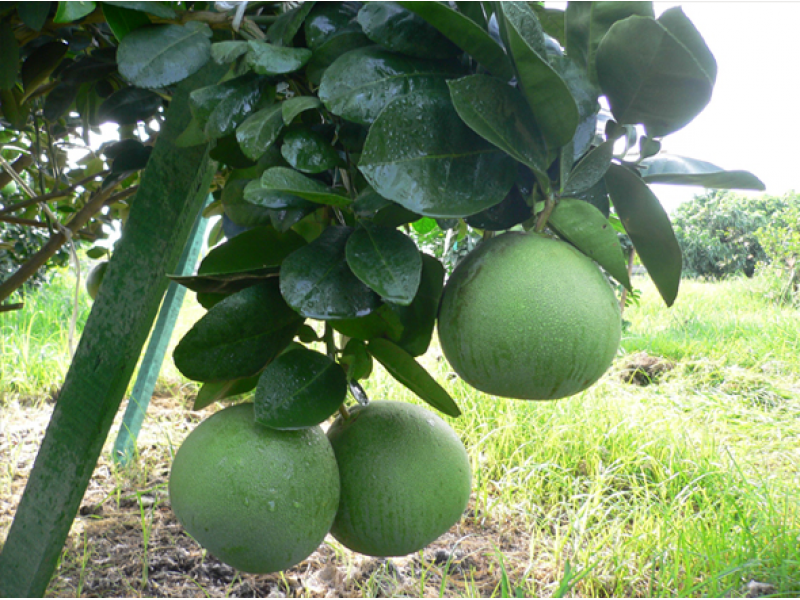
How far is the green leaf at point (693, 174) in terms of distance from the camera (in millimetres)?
484

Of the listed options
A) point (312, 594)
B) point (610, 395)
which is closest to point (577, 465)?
point (610, 395)

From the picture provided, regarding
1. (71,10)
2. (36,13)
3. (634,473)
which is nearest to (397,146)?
(71,10)

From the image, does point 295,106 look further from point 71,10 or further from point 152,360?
point 152,360

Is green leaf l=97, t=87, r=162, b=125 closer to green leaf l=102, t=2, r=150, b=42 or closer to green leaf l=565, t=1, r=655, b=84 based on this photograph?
green leaf l=102, t=2, r=150, b=42

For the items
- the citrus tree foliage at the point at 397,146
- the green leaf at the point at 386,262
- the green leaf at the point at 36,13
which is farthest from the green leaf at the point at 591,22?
the green leaf at the point at 36,13

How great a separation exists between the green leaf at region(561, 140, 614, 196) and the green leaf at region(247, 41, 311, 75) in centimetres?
25

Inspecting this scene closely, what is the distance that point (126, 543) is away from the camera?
1.72 m

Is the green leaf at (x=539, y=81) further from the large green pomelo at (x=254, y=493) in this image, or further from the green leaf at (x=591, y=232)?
the large green pomelo at (x=254, y=493)

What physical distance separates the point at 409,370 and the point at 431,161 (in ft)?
0.78

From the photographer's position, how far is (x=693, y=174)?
50cm

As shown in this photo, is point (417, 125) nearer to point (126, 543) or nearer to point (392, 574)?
point (392, 574)

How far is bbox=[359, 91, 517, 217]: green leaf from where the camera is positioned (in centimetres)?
39

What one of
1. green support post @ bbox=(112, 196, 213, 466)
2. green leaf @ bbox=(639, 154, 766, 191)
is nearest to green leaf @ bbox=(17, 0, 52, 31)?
green leaf @ bbox=(639, 154, 766, 191)

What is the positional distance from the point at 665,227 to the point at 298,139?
320 mm
